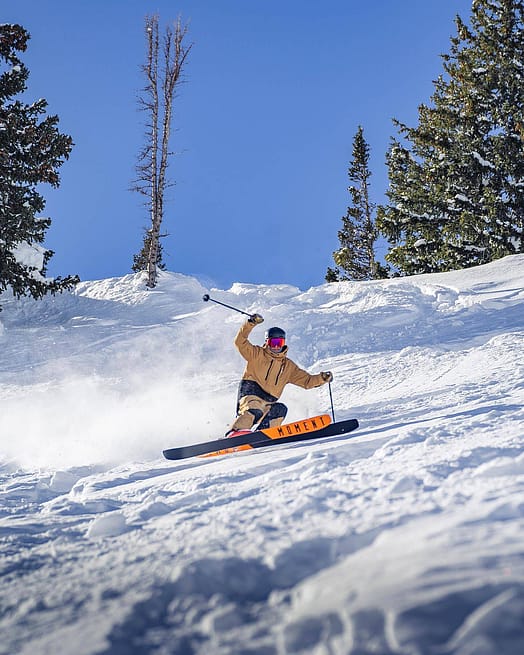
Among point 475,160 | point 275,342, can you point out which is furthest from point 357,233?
point 275,342

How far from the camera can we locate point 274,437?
241 inches

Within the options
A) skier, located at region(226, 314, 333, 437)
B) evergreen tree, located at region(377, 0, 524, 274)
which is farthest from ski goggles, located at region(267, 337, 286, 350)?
evergreen tree, located at region(377, 0, 524, 274)

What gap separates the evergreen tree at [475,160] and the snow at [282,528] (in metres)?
14.5

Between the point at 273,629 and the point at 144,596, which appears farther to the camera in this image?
the point at 144,596

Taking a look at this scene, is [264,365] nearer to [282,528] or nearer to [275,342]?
[275,342]

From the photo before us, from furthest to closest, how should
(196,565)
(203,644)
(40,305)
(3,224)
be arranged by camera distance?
1. (40,305)
2. (3,224)
3. (196,565)
4. (203,644)

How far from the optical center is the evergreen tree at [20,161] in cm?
1530

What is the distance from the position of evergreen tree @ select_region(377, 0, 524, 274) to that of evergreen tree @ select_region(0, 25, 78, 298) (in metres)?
15.4

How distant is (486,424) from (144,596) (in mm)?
3361

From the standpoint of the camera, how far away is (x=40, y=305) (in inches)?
728

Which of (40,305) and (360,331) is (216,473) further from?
(40,305)

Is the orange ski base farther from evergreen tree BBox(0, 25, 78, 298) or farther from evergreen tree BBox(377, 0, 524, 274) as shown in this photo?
evergreen tree BBox(377, 0, 524, 274)

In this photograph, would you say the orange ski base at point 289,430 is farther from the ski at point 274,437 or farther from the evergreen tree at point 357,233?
the evergreen tree at point 357,233

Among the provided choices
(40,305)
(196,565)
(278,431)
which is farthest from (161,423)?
(40,305)
